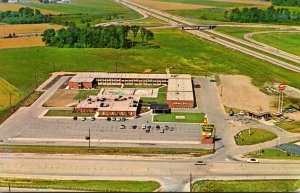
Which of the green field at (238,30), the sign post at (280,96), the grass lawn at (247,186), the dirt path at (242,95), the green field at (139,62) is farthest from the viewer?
the green field at (238,30)

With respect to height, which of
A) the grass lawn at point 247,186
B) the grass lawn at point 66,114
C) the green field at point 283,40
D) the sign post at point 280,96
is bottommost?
the grass lawn at point 247,186

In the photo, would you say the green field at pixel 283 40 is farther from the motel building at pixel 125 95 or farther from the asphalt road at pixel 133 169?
the asphalt road at pixel 133 169

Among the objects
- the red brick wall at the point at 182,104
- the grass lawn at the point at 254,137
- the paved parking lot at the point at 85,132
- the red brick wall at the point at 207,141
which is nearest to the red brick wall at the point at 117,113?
the paved parking lot at the point at 85,132

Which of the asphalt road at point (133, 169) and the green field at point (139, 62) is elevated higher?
the green field at point (139, 62)

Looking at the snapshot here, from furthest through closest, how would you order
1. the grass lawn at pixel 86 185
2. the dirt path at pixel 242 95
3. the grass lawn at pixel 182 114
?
1. the dirt path at pixel 242 95
2. the grass lawn at pixel 182 114
3. the grass lawn at pixel 86 185

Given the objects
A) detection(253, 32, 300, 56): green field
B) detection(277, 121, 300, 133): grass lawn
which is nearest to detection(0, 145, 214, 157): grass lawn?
detection(277, 121, 300, 133): grass lawn

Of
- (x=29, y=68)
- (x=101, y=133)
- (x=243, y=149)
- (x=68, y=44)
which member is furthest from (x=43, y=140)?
(x=68, y=44)
